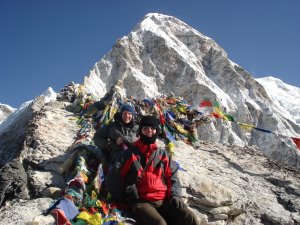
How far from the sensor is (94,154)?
24.9ft

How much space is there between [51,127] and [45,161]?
2.71 m

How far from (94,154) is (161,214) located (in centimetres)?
281

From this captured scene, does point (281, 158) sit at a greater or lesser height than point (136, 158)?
greater

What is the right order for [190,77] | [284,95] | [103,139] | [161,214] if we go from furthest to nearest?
[284,95]
[190,77]
[103,139]
[161,214]

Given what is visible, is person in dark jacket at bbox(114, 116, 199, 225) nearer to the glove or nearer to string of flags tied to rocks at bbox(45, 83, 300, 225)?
the glove

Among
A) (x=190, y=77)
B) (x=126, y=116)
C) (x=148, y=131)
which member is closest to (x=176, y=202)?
(x=148, y=131)

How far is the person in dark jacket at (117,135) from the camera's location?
673 cm

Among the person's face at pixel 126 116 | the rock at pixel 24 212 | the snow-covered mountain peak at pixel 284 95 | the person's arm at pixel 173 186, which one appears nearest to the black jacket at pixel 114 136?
the person's face at pixel 126 116

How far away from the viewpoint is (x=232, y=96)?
5641cm

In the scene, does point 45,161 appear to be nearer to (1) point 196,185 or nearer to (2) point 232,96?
(1) point 196,185

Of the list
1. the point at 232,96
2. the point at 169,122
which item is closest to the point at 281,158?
the point at 232,96

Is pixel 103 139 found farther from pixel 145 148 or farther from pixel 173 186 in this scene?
pixel 173 186

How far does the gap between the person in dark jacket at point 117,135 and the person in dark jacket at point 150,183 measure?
1208 mm

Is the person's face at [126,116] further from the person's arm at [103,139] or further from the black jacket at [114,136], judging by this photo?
the person's arm at [103,139]
